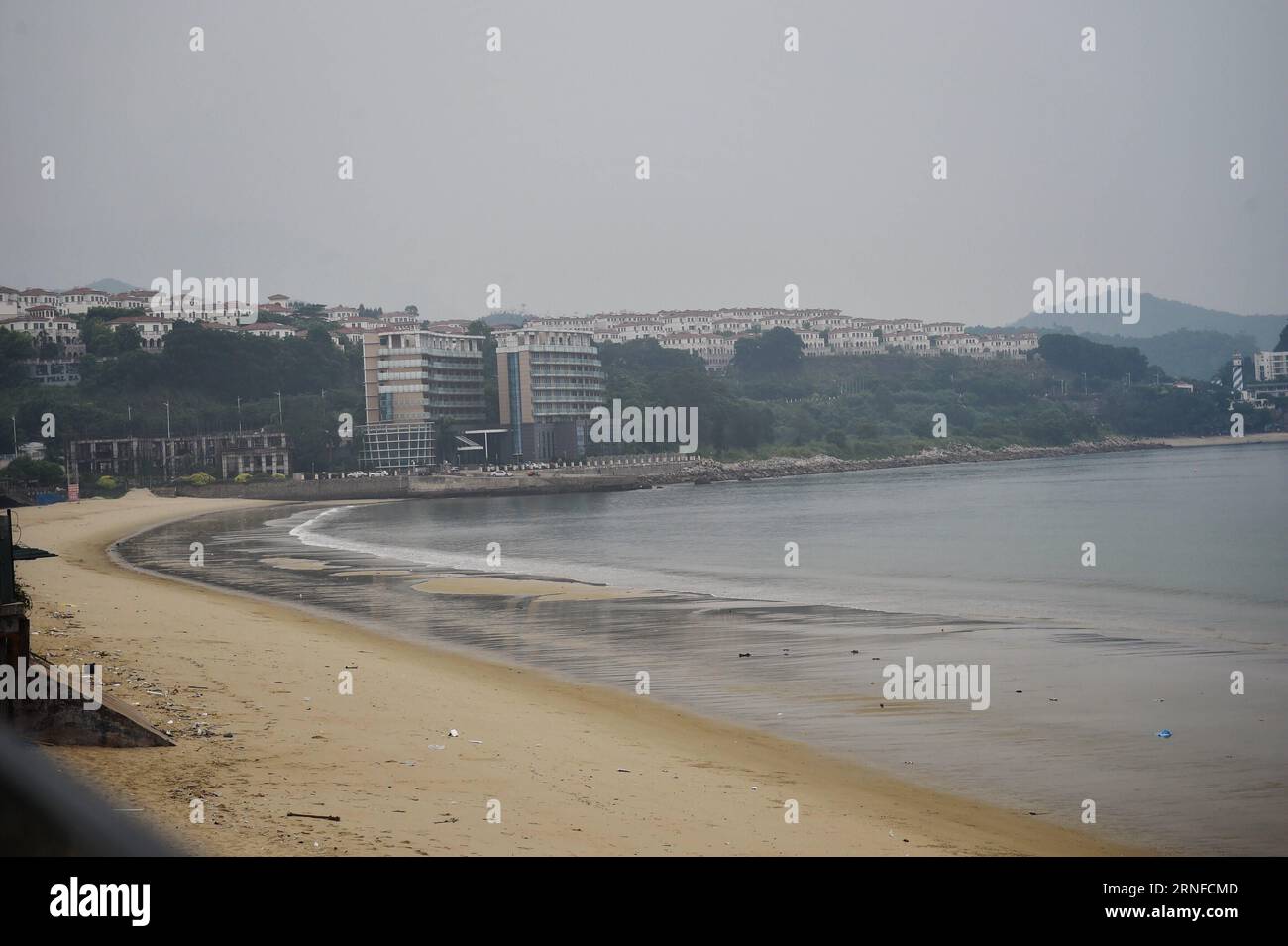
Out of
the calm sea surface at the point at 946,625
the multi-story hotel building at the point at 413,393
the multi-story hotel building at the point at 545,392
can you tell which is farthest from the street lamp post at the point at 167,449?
the calm sea surface at the point at 946,625

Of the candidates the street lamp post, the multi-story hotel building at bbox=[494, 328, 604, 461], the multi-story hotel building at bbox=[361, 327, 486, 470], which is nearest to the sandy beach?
the street lamp post

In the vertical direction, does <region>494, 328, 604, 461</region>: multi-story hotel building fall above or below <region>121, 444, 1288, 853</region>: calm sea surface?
above

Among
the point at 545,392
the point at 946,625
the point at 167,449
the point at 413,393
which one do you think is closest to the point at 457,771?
the point at 946,625

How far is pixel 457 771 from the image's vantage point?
32.1 feet

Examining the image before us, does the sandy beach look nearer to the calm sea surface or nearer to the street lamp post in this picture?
the calm sea surface

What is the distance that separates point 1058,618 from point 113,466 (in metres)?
107

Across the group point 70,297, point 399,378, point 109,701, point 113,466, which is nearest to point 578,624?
point 109,701

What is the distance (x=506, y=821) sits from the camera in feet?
26.5

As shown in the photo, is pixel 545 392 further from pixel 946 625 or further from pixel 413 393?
pixel 946 625

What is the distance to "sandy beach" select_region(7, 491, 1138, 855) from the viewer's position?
7.62 meters

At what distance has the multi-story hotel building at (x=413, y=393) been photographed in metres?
129

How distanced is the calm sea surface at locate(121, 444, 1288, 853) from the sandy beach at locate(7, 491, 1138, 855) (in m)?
1.09

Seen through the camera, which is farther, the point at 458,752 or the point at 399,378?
the point at 399,378
